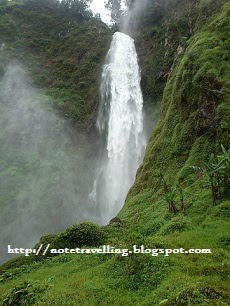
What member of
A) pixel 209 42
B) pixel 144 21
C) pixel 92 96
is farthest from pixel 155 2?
pixel 209 42

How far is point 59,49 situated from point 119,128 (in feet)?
62.5

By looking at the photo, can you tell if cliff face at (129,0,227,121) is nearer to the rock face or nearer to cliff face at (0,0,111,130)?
cliff face at (0,0,111,130)

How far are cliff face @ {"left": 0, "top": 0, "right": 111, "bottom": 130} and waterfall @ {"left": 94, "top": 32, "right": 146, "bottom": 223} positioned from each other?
120 inches

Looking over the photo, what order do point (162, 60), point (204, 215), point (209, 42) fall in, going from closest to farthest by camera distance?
1. point (204, 215)
2. point (209, 42)
3. point (162, 60)

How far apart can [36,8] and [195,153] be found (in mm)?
40539

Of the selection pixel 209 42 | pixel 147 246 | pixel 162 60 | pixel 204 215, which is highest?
pixel 162 60

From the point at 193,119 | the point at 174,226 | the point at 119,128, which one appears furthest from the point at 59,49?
the point at 174,226

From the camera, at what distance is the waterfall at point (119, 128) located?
23.2 meters

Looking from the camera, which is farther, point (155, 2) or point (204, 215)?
point (155, 2)

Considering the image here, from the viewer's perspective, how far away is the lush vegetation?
5453mm

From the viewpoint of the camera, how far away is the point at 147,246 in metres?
6.74

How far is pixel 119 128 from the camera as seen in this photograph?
85.3 ft

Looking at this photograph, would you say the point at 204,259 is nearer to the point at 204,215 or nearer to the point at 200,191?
the point at 204,215

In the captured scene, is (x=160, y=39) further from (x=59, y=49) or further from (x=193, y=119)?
(x=193, y=119)
